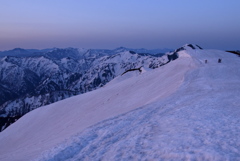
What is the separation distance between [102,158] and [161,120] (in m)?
4.14

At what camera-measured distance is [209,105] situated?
38.7 feet

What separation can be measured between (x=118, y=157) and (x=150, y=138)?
176cm

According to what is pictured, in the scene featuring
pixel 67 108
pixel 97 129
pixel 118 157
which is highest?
pixel 118 157

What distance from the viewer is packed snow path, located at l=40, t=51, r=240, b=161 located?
6801mm

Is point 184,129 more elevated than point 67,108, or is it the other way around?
point 184,129

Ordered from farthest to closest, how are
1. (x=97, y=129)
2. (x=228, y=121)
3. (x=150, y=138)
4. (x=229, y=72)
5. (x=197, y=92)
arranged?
1. (x=229, y=72)
2. (x=197, y=92)
3. (x=97, y=129)
4. (x=228, y=121)
5. (x=150, y=138)

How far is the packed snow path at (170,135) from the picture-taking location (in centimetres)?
680

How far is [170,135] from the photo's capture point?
324 inches

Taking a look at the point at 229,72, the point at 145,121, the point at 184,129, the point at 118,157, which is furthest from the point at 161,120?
the point at 229,72

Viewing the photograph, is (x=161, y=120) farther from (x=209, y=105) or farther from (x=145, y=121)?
(x=209, y=105)

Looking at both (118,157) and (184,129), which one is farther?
(184,129)

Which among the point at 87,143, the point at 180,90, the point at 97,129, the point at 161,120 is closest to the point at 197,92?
the point at 180,90

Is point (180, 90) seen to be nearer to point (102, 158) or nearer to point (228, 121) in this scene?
point (228, 121)

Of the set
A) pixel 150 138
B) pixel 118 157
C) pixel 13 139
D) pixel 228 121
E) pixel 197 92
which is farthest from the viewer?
pixel 13 139
